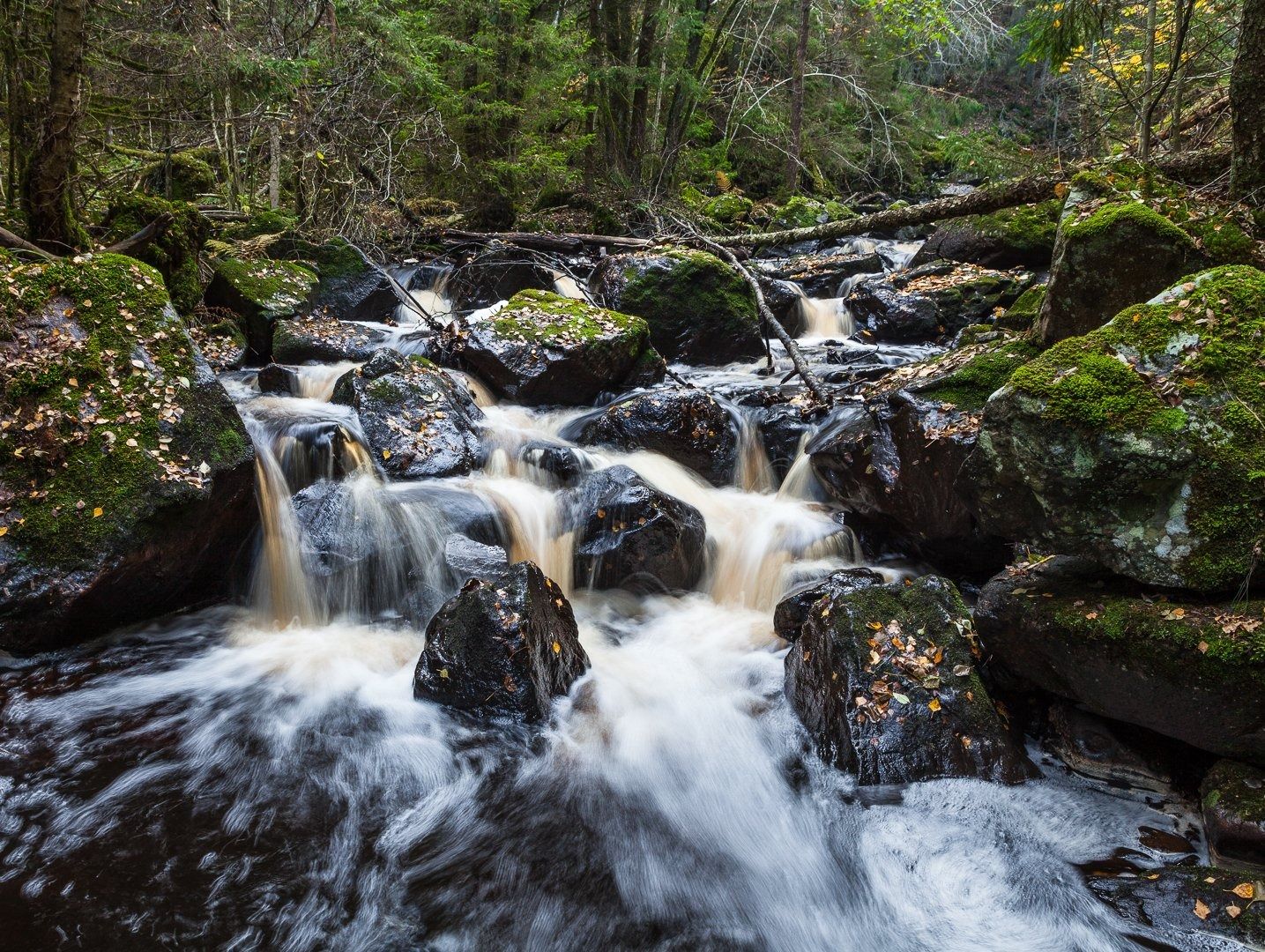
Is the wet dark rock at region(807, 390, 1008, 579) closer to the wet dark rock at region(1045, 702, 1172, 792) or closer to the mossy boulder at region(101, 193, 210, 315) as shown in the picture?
the wet dark rock at region(1045, 702, 1172, 792)

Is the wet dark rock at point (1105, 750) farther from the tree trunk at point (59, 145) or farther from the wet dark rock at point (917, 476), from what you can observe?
the tree trunk at point (59, 145)

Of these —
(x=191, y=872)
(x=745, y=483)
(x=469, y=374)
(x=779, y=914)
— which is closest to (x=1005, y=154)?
(x=745, y=483)

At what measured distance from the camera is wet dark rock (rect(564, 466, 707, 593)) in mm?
5918

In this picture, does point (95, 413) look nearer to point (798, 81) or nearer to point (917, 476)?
point (917, 476)

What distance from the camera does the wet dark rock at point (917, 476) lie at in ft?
17.3

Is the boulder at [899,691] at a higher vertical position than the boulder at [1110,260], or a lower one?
lower

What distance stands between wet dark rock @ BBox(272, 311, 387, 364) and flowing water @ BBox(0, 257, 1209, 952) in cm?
349

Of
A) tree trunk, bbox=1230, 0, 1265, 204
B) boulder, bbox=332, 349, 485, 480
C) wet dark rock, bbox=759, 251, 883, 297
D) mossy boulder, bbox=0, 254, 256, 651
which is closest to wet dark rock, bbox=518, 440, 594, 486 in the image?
boulder, bbox=332, 349, 485, 480

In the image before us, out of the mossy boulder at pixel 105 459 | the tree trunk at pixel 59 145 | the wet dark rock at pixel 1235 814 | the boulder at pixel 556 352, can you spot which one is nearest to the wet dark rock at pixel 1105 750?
the wet dark rock at pixel 1235 814

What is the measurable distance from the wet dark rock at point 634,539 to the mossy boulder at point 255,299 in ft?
17.1

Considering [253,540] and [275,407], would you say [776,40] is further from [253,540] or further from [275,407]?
[253,540]

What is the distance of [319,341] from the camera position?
28.7 ft

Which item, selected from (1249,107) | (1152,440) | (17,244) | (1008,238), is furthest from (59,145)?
(1008,238)

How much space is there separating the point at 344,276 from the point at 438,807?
8.74m
